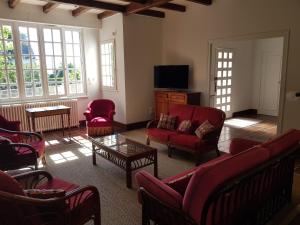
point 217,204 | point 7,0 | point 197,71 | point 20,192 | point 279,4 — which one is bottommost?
point 217,204

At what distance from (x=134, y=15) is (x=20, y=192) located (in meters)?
5.22

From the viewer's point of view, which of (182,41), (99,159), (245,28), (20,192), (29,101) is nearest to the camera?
(20,192)

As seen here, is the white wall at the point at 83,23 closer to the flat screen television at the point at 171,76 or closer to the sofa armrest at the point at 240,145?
the flat screen television at the point at 171,76

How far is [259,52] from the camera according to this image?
7.69m

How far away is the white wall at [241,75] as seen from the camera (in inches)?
281

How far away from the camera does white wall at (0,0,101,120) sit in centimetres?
519

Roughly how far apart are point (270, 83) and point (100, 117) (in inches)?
218

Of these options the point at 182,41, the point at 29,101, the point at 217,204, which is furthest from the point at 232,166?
the point at 29,101

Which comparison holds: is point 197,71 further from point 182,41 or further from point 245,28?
point 245,28

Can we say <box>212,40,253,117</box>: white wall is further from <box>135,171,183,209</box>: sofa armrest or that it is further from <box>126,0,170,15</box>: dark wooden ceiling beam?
<box>135,171,183,209</box>: sofa armrest

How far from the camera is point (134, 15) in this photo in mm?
5844

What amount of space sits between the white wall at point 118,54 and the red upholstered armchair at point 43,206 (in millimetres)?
4068

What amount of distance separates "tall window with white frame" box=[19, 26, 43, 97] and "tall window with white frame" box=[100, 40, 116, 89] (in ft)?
5.38

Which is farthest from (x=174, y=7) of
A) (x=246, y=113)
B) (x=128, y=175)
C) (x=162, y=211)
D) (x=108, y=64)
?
(x=162, y=211)
